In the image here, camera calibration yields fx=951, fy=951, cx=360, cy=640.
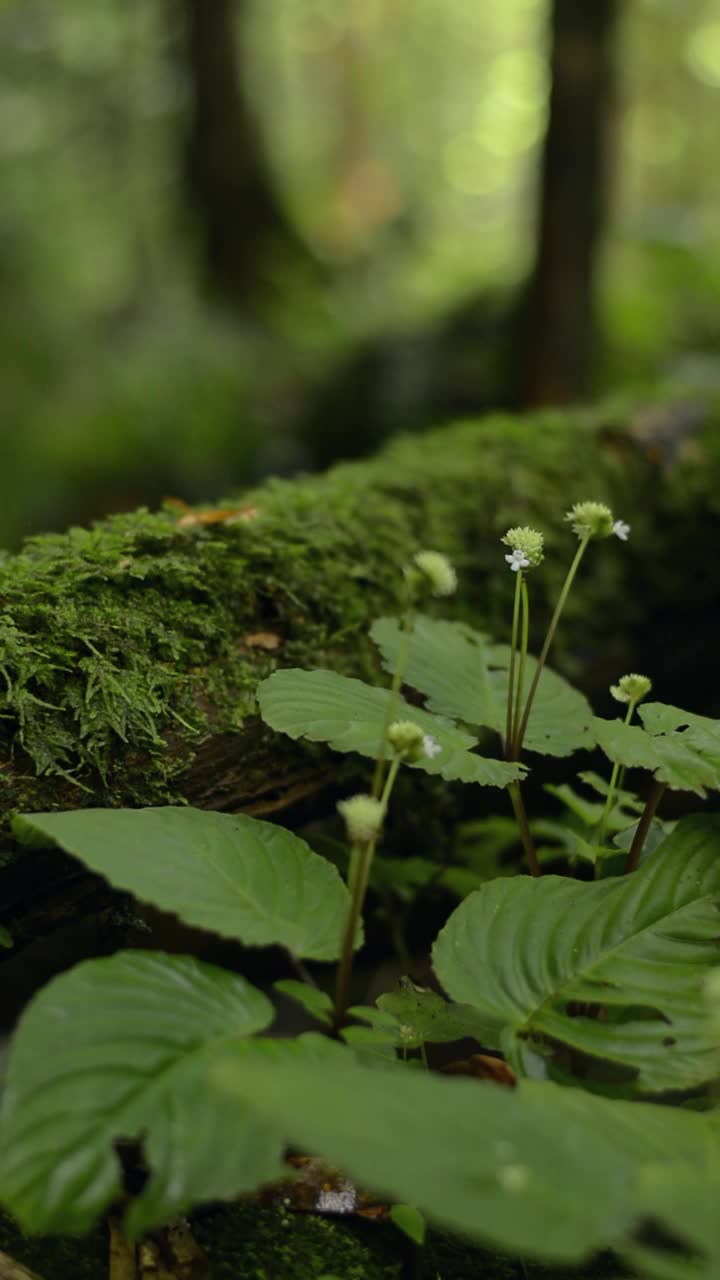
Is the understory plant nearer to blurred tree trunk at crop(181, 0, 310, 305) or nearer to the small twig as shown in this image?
the small twig

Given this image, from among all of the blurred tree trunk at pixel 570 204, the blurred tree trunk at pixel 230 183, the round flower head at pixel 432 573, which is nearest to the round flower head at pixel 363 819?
the round flower head at pixel 432 573

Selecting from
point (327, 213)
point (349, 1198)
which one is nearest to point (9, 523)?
point (349, 1198)

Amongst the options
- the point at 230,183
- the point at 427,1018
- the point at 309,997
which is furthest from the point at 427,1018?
the point at 230,183

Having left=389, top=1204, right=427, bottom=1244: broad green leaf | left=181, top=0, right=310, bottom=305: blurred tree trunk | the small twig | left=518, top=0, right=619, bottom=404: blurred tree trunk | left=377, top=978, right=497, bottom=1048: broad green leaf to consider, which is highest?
left=181, top=0, right=310, bottom=305: blurred tree trunk

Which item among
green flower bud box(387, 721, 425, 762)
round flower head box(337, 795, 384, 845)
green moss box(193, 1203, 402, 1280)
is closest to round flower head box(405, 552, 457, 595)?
green flower bud box(387, 721, 425, 762)

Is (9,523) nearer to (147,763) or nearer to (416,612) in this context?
(416,612)

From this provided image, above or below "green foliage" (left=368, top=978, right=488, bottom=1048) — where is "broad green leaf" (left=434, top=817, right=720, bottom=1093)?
above

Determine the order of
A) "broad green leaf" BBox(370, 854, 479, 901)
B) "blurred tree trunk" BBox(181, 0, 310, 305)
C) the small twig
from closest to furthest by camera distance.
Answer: the small twig < "broad green leaf" BBox(370, 854, 479, 901) < "blurred tree trunk" BBox(181, 0, 310, 305)

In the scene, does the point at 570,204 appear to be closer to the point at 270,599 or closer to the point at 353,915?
the point at 270,599
